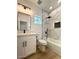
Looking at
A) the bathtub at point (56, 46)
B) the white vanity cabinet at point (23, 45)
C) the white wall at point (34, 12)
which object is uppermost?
the white wall at point (34, 12)

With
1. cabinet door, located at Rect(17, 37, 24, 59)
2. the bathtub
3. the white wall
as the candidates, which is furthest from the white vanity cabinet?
the white wall

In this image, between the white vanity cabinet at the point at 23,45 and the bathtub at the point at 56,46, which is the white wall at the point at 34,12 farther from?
the white vanity cabinet at the point at 23,45

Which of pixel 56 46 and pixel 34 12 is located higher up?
pixel 34 12

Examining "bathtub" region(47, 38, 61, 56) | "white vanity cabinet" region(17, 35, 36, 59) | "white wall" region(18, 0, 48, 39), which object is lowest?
"bathtub" region(47, 38, 61, 56)

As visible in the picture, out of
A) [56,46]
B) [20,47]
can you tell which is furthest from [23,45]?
[56,46]

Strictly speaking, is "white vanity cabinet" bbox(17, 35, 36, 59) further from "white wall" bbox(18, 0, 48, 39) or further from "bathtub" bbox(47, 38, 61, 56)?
"white wall" bbox(18, 0, 48, 39)

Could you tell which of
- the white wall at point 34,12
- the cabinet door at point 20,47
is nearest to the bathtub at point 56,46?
the white wall at point 34,12

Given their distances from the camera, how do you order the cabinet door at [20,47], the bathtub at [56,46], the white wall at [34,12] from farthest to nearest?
the white wall at [34,12], the bathtub at [56,46], the cabinet door at [20,47]

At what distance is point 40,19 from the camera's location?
20.9 feet

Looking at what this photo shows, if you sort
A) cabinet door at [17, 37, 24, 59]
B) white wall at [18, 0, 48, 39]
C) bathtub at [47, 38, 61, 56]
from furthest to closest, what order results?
white wall at [18, 0, 48, 39] < bathtub at [47, 38, 61, 56] < cabinet door at [17, 37, 24, 59]

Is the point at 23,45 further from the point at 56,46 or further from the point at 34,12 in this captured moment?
the point at 34,12
